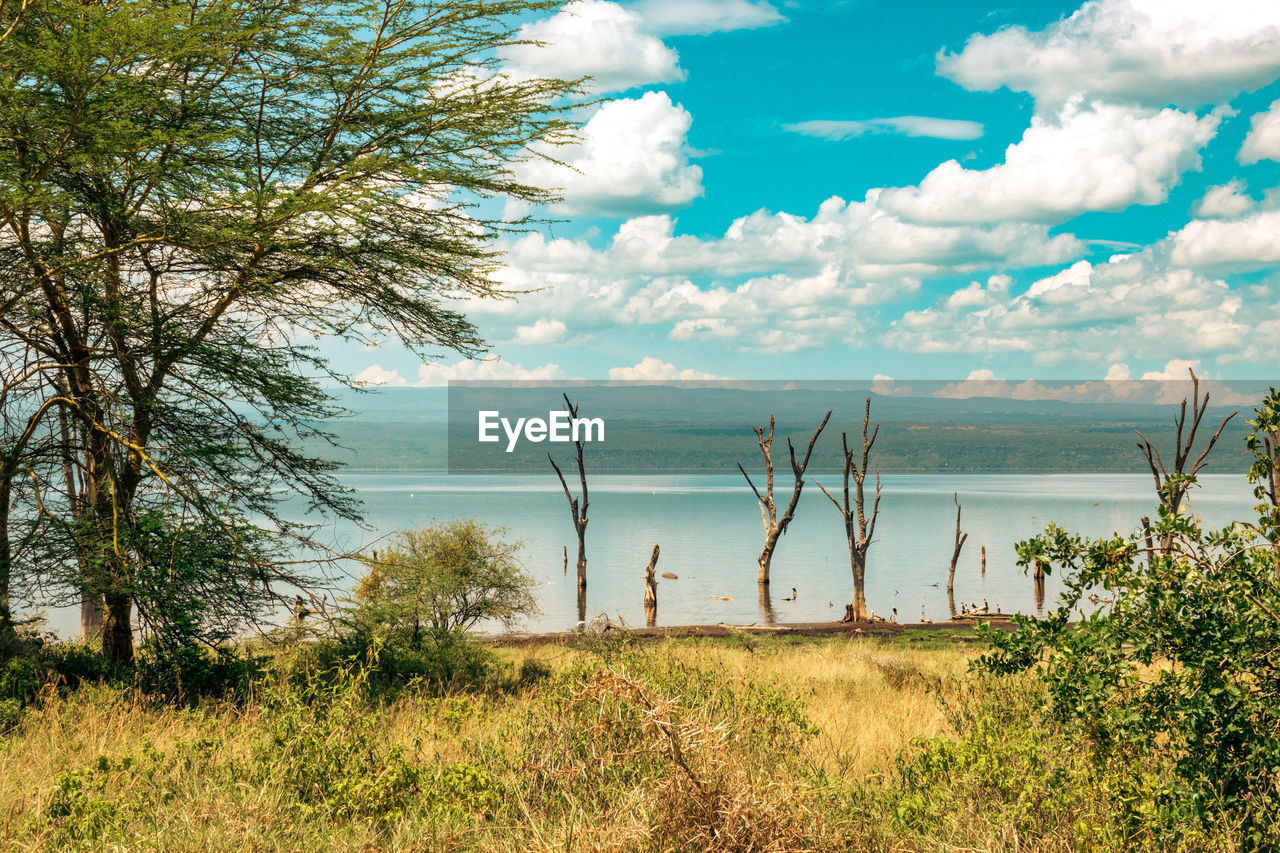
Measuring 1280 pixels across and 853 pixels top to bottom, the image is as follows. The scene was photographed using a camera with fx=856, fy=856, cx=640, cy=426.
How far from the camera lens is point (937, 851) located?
482 centimetres

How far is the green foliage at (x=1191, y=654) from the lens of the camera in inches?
174

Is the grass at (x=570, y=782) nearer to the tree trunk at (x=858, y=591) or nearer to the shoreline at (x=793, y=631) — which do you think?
the shoreline at (x=793, y=631)

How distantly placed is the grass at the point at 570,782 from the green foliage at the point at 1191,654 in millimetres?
291

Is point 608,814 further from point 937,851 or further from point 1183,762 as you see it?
point 1183,762

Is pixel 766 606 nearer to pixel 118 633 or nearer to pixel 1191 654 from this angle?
pixel 118 633

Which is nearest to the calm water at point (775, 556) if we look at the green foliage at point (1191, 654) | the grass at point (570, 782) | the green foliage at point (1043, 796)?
the grass at point (570, 782)

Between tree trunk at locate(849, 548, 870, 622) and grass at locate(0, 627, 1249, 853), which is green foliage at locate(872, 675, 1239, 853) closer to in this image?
grass at locate(0, 627, 1249, 853)

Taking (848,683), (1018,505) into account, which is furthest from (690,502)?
(848,683)

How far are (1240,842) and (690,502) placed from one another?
582 feet

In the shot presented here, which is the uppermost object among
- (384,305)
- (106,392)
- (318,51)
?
(318,51)

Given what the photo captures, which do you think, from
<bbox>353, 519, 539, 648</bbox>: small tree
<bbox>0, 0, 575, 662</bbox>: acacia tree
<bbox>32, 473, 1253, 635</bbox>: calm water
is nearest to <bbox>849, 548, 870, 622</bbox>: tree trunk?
<bbox>32, 473, 1253, 635</bbox>: calm water

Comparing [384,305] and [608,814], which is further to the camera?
Result: [384,305]

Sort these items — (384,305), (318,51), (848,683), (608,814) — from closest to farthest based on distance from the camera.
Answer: (608,814)
(318,51)
(384,305)
(848,683)

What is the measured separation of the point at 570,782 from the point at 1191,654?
3621 millimetres
